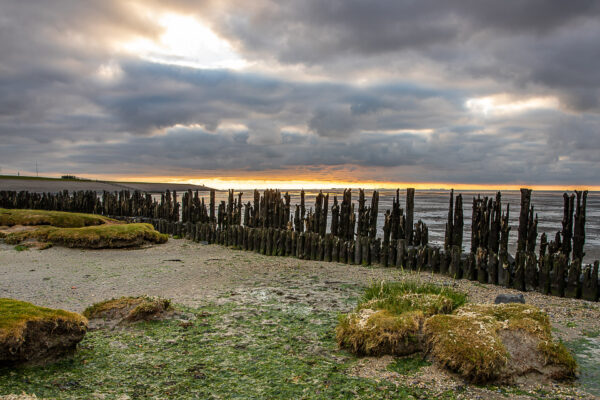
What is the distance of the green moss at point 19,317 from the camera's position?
3.79 meters

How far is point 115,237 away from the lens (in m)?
12.8

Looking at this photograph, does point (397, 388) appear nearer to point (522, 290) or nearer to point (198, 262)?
point (522, 290)

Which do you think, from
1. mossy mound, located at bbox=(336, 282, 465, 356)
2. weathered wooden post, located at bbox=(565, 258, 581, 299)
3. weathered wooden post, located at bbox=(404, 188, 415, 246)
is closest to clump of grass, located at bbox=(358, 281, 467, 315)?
mossy mound, located at bbox=(336, 282, 465, 356)

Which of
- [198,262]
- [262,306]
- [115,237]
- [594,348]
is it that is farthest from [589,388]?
[115,237]

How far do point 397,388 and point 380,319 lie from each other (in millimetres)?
937

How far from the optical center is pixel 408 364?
431cm

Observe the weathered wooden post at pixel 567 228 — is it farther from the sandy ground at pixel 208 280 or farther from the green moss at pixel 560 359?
the green moss at pixel 560 359

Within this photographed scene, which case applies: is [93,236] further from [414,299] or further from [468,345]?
[468,345]

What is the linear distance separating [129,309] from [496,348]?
465cm

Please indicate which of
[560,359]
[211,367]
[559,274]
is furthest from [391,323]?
[559,274]

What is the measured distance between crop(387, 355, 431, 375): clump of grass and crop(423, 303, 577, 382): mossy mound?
0.15m

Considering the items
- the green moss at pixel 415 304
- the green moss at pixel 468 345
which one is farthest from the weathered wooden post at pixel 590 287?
the green moss at pixel 468 345

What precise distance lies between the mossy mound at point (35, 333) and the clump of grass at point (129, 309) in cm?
103

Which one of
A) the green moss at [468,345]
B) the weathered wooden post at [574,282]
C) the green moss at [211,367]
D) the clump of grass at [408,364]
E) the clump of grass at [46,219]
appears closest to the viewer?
the green moss at [211,367]
